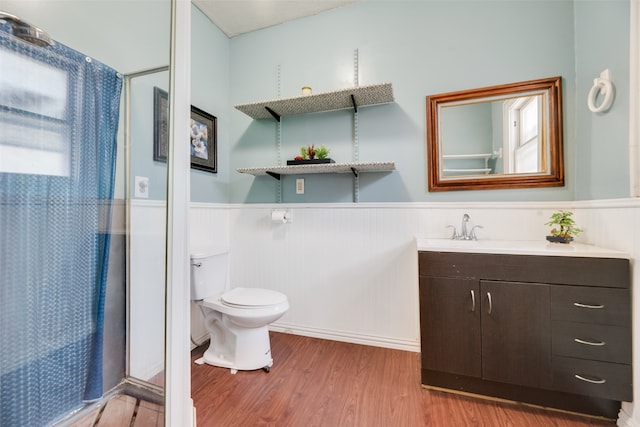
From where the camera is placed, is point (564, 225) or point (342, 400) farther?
point (564, 225)

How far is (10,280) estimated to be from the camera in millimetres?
837

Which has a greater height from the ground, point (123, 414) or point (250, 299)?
point (250, 299)

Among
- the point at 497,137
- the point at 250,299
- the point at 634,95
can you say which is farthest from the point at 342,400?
the point at 634,95

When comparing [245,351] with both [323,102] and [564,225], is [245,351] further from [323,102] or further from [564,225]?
[564,225]

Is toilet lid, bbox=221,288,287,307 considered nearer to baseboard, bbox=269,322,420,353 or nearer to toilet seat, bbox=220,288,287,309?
toilet seat, bbox=220,288,287,309

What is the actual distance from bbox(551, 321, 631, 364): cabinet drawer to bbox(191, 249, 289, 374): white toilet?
56.1 inches

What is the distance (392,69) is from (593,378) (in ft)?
6.98

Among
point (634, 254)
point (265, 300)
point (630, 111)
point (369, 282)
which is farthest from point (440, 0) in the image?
point (265, 300)

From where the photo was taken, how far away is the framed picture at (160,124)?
985mm

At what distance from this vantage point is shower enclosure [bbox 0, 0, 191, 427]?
85 centimetres

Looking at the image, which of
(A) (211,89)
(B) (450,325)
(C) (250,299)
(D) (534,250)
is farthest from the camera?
(A) (211,89)

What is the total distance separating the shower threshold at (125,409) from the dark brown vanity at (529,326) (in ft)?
4.27

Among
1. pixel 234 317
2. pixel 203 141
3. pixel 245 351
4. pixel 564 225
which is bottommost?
pixel 245 351

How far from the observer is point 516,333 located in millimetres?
1367
